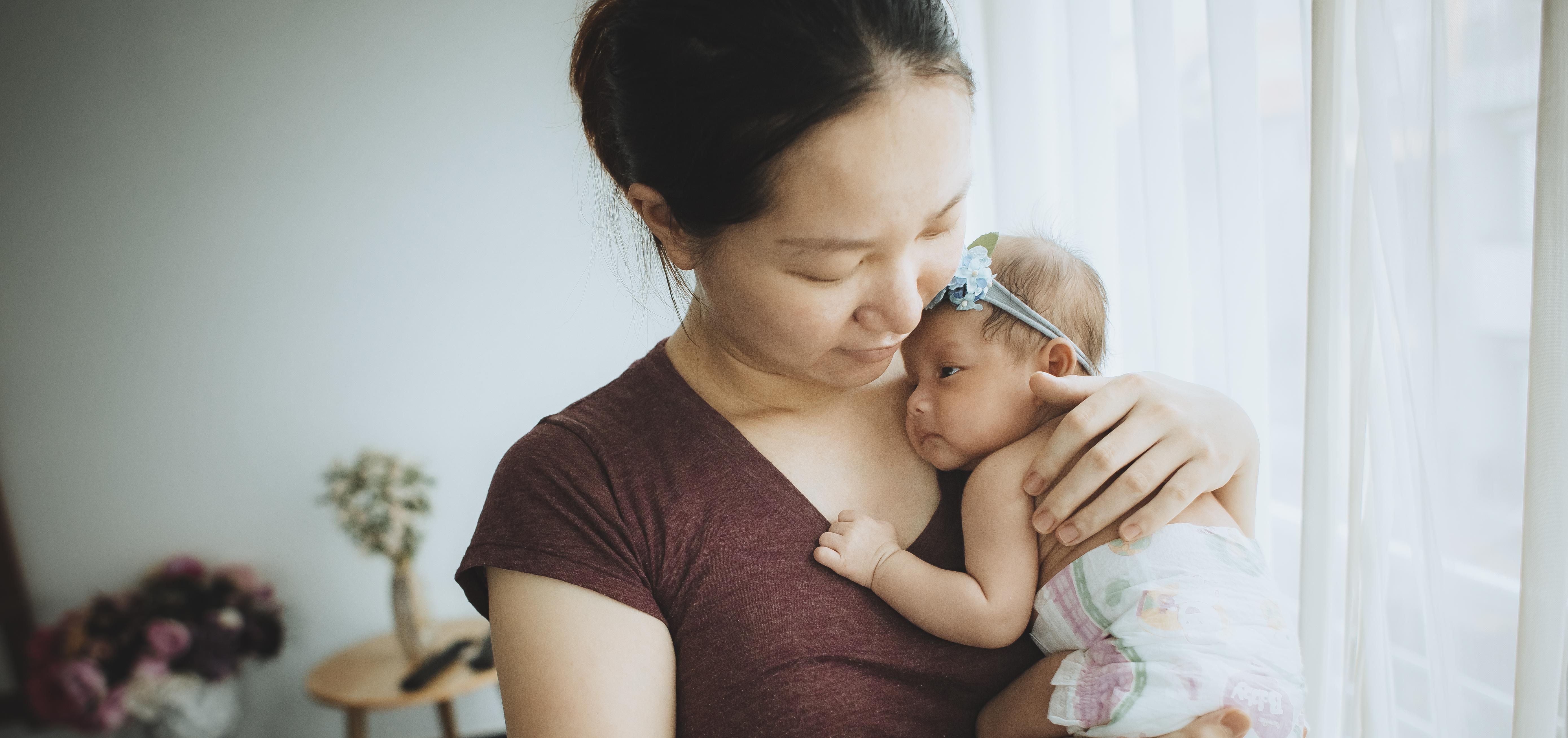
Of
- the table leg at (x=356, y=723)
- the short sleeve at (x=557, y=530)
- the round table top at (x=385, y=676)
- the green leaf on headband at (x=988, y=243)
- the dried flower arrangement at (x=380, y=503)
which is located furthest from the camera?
the dried flower arrangement at (x=380, y=503)

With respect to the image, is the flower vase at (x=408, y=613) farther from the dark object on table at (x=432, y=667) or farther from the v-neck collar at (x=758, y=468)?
the v-neck collar at (x=758, y=468)

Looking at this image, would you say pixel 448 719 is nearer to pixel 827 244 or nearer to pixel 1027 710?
pixel 1027 710

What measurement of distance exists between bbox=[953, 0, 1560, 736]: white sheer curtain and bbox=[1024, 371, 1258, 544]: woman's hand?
256mm

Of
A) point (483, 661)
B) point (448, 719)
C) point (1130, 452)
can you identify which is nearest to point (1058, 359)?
point (1130, 452)

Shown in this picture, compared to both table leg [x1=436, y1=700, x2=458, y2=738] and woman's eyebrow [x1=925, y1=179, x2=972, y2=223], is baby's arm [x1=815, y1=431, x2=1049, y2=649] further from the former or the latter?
table leg [x1=436, y1=700, x2=458, y2=738]

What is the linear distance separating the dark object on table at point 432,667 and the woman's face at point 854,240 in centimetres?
216

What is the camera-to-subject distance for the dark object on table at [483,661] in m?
2.61

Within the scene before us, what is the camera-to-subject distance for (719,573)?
0.91 meters

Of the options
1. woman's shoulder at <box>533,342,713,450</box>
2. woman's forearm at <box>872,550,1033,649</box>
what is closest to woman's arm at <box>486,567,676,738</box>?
woman's shoulder at <box>533,342,713,450</box>

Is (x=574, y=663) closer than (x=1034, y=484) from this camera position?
Yes

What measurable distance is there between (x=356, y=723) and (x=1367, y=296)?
2923 mm

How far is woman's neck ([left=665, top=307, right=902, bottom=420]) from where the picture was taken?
1.05 meters

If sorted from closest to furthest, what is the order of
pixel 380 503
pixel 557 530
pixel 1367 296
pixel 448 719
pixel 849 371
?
1. pixel 557 530
2. pixel 849 371
3. pixel 1367 296
4. pixel 380 503
5. pixel 448 719

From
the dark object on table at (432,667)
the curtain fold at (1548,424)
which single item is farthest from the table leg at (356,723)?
the curtain fold at (1548,424)
